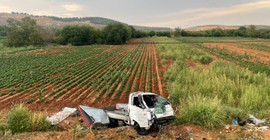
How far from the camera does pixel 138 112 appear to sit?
599 centimetres

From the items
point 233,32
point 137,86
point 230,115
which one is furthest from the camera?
point 233,32

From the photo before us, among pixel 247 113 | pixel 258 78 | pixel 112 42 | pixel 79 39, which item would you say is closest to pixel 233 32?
pixel 112 42

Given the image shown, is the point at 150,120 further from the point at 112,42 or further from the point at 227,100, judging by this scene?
the point at 112,42

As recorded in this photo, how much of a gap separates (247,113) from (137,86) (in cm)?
936

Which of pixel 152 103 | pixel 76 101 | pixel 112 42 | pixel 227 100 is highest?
pixel 112 42

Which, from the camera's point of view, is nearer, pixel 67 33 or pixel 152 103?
pixel 152 103

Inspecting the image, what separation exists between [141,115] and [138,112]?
22 centimetres

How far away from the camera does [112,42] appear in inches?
2530

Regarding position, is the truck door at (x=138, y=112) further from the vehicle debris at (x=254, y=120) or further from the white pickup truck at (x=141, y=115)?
the vehicle debris at (x=254, y=120)

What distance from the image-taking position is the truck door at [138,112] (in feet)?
18.7

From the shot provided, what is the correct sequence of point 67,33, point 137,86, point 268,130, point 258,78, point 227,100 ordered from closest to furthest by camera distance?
point 268,130
point 227,100
point 258,78
point 137,86
point 67,33

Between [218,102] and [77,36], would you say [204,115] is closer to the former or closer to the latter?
[218,102]

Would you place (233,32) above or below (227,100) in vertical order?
above

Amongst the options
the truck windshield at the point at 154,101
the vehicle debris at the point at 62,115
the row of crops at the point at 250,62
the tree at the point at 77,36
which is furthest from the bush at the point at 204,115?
the tree at the point at 77,36
